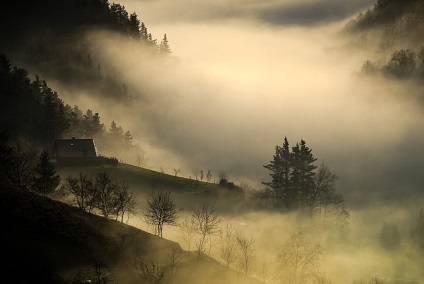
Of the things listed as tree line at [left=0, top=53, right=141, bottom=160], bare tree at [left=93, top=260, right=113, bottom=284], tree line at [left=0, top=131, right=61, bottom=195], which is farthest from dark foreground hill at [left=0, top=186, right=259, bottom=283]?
tree line at [left=0, top=53, right=141, bottom=160]

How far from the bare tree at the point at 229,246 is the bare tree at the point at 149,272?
1742 centimetres

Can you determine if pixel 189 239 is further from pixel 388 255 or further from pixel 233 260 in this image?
pixel 388 255

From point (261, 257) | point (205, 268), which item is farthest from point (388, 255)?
point (205, 268)

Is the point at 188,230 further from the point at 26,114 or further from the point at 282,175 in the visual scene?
the point at 26,114

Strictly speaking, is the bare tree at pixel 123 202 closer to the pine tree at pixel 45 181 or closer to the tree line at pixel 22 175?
the pine tree at pixel 45 181

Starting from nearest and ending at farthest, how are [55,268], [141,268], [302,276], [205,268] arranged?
[55,268], [141,268], [205,268], [302,276]

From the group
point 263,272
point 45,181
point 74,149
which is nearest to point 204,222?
point 263,272

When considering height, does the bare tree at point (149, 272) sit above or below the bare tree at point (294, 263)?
below

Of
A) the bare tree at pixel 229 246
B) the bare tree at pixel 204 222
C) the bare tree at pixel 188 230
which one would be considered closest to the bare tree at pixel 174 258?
the bare tree at pixel 229 246

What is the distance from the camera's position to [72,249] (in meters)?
81.4

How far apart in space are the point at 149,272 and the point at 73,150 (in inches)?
3102

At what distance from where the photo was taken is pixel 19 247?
7600 centimetres

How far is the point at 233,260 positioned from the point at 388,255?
87.6 metres

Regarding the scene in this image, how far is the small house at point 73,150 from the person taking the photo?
499 feet
